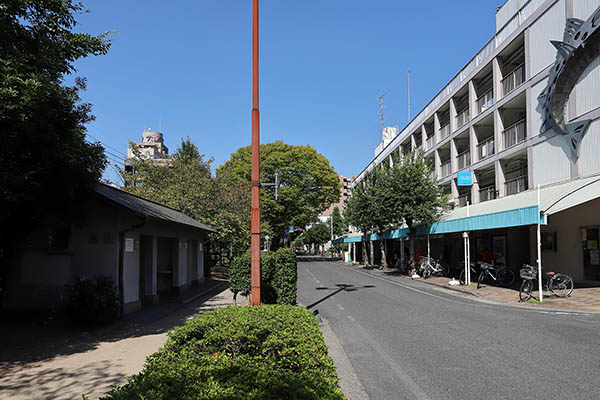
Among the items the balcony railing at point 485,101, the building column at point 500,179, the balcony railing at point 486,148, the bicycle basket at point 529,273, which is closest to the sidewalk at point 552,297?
the bicycle basket at point 529,273

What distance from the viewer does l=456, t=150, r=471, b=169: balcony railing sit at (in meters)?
26.2

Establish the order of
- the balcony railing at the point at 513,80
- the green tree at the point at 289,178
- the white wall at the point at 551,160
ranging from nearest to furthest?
the white wall at the point at 551,160 < the balcony railing at the point at 513,80 < the green tree at the point at 289,178

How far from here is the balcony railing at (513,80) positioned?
2084 centimetres

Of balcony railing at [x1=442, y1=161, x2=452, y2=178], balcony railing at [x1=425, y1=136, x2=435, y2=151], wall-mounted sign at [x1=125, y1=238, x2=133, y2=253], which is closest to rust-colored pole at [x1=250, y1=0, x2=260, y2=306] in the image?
wall-mounted sign at [x1=125, y1=238, x2=133, y2=253]

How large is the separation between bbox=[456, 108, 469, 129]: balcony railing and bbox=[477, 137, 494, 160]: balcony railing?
2334mm

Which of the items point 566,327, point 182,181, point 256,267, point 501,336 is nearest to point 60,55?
point 256,267

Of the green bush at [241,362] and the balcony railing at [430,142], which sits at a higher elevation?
the balcony railing at [430,142]

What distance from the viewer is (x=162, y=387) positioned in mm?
2803

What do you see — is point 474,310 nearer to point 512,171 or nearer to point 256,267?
point 256,267

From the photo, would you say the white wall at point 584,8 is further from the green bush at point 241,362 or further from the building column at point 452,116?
the green bush at point 241,362

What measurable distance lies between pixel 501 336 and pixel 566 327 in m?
1.90

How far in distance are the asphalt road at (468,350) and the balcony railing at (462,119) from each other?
1761cm

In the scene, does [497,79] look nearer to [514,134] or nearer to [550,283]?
[514,134]

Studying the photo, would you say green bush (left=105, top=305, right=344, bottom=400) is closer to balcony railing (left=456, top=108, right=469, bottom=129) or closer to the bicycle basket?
the bicycle basket
